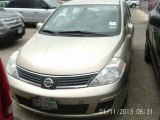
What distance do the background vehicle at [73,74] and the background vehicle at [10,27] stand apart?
417 cm

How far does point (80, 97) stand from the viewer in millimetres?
3406

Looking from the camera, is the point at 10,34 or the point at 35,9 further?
the point at 35,9

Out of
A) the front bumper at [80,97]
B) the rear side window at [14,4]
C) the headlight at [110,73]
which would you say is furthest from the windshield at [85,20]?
the rear side window at [14,4]

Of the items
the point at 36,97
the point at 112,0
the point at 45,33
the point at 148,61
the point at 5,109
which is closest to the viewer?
the point at 5,109

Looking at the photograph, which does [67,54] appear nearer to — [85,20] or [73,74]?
[73,74]

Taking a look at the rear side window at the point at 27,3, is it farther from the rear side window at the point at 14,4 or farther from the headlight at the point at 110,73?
the headlight at the point at 110,73

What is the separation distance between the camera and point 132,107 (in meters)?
4.27

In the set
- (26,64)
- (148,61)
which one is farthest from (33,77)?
(148,61)

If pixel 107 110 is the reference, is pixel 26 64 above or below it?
above

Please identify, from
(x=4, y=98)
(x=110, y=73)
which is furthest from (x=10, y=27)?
(x=4, y=98)

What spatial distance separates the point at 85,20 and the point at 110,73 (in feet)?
5.28

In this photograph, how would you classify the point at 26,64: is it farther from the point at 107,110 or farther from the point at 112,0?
the point at 112,0

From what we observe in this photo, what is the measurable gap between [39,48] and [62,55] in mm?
516

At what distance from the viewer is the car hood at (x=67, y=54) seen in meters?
3.60
